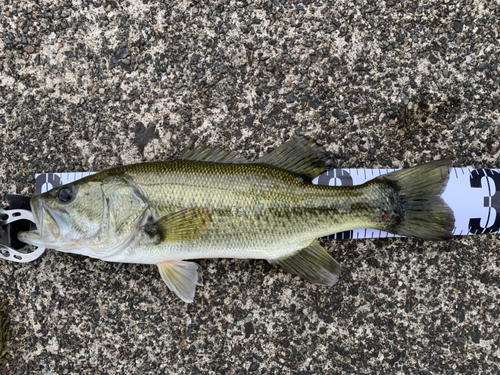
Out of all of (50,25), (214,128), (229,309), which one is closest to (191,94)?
(214,128)

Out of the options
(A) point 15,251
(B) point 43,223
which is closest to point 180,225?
(B) point 43,223

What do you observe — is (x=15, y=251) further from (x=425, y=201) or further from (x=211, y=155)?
(x=425, y=201)

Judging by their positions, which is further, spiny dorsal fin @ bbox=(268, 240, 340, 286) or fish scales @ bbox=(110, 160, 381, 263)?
spiny dorsal fin @ bbox=(268, 240, 340, 286)

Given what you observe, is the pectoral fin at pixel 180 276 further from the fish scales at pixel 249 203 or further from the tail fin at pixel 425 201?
the tail fin at pixel 425 201

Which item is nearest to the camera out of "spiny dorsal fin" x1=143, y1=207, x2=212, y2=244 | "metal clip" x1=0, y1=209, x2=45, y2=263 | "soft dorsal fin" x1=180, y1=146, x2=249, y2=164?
"spiny dorsal fin" x1=143, y1=207, x2=212, y2=244

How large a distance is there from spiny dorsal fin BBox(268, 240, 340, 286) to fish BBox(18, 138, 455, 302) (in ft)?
0.20

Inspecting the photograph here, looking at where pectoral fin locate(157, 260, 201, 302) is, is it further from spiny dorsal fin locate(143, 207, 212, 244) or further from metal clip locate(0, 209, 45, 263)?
metal clip locate(0, 209, 45, 263)

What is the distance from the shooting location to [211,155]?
2.34m

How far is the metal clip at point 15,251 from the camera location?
2445mm

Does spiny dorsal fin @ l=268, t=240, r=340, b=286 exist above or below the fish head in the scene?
below

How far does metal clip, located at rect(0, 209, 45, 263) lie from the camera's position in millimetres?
2445

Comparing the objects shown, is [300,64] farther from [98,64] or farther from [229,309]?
[229,309]

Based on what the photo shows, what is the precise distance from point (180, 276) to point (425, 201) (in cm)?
161

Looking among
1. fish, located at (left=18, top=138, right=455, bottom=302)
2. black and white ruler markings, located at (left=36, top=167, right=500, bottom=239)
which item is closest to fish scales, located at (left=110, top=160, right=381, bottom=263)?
fish, located at (left=18, top=138, right=455, bottom=302)
